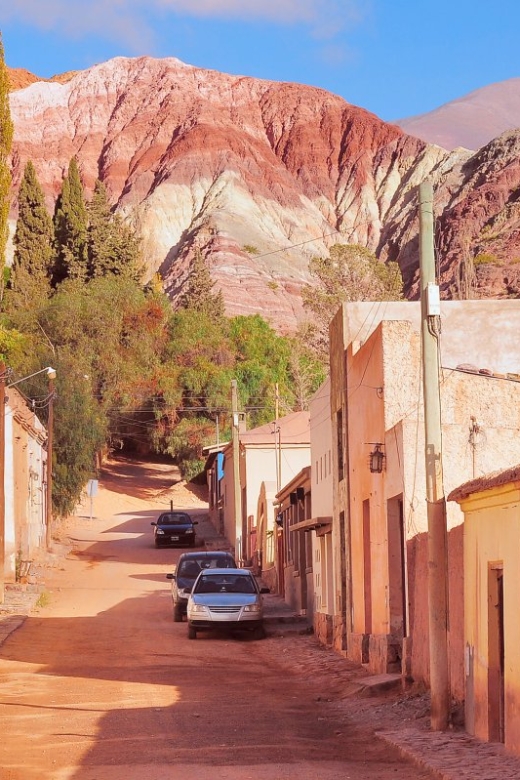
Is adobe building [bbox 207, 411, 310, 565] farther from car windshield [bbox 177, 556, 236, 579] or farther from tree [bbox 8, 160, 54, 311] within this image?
tree [bbox 8, 160, 54, 311]

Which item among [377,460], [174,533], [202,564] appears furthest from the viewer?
[174,533]

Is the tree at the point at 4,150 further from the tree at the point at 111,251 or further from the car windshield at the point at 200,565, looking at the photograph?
the tree at the point at 111,251

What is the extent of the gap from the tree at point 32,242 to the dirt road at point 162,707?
2285 inches

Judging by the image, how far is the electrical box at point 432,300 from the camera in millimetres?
13930

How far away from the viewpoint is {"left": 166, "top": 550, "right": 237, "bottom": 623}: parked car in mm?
30906

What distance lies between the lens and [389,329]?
1962cm

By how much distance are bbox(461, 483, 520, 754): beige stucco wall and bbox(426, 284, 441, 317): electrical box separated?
2294 mm

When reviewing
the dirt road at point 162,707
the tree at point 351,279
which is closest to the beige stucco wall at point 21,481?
the dirt road at point 162,707

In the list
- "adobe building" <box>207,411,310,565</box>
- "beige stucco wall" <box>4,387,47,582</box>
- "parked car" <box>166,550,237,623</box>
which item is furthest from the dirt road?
"adobe building" <box>207,411,310,565</box>

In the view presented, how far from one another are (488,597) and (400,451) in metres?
5.90

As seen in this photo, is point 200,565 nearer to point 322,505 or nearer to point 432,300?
point 322,505

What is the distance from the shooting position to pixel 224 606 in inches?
1083

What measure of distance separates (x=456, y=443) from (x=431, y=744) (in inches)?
232

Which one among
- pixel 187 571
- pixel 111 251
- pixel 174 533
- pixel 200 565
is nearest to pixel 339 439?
pixel 187 571
